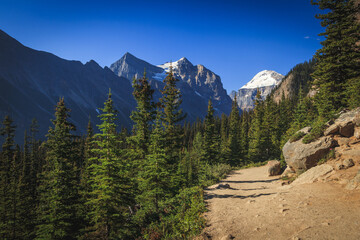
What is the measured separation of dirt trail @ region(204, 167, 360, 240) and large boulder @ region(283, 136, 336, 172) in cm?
312

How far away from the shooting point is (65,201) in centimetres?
1292

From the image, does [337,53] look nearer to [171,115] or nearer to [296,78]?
[171,115]

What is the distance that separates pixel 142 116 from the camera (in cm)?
1712

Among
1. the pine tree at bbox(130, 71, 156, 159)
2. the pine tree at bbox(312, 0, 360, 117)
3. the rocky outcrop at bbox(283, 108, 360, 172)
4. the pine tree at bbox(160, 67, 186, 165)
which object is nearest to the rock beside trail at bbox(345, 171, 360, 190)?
the rocky outcrop at bbox(283, 108, 360, 172)

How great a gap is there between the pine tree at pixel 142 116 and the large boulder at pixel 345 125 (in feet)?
48.8

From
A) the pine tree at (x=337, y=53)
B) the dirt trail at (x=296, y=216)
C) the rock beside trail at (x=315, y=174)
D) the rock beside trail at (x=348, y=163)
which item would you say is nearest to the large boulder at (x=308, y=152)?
the rock beside trail at (x=315, y=174)

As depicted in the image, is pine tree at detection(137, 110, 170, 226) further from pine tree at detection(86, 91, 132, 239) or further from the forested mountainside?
pine tree at detection(86, 91, 132, 239)

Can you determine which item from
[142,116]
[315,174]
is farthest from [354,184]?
[142,116]

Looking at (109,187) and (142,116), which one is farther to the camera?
(142,116)

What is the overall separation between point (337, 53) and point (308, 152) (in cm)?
1190

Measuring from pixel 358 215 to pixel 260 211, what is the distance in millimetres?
3484

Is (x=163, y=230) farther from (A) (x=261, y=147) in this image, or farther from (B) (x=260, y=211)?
(A) (x=261, y=147)

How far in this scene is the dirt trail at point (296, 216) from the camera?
5734 millimetres

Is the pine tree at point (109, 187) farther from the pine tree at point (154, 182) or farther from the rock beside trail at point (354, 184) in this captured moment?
the rock beside trail at point (354, 184)
